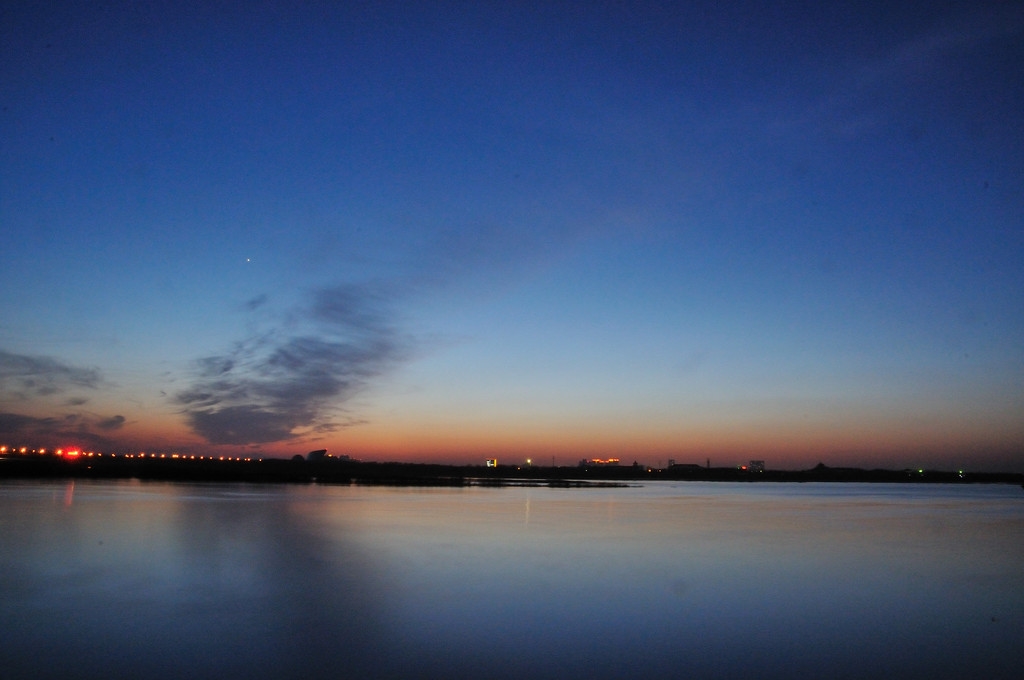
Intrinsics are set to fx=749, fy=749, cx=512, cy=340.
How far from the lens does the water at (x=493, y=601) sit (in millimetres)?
11523

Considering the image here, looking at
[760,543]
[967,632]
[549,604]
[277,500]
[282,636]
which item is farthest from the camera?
[277,500]

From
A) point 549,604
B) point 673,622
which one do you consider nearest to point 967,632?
point 673,622

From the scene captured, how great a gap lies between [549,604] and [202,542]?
13.7m

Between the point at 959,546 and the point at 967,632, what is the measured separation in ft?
52.1

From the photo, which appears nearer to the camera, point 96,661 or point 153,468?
point 96,661

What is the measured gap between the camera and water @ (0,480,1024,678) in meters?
11.5

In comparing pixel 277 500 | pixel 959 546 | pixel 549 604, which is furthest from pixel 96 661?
pixel 277 500

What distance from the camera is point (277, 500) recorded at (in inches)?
1882

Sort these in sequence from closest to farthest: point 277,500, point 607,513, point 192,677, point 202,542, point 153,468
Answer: point 192,677 < point 202,542 < point 607,513 < point 277,500 < point 153,468

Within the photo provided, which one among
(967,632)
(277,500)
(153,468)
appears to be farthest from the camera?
(153,468)

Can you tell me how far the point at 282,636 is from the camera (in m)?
12.7

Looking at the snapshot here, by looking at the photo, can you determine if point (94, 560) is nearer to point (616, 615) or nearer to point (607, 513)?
point (616, 615)

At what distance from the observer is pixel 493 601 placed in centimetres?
1631

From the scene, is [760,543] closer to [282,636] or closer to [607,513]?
[607,513]
